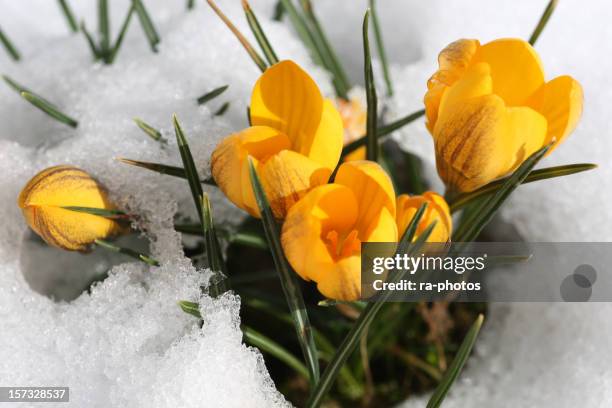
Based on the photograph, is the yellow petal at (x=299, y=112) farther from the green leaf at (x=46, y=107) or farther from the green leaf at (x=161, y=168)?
the green leaf at (x=46, y=107)

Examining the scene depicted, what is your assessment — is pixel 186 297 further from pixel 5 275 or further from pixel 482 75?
pixel 482 75

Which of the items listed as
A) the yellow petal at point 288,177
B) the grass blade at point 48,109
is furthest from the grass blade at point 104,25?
the yellow petal at point 288,177

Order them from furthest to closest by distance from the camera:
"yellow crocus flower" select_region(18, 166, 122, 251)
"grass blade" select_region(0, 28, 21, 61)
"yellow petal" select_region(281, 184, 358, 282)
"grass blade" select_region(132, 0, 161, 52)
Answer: "grass blade" select_region(0, 28, 21, 61) → "grass blade" select_region(132, 0, 161, 52) → "yellow crocus flower" select_region(18, 166, 122, 251) → "yellow petal" select_region(281, 184, 358, 282)

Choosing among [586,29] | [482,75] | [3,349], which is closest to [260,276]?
[3,349]

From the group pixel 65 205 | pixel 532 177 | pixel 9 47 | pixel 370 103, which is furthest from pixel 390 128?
pixel 9 47

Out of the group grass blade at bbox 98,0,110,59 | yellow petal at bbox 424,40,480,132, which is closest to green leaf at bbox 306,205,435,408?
yellow petal at bbox 424,40,480,132

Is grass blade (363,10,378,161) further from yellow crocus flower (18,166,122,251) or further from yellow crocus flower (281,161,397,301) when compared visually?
yellow crocus flower (18,166,122,251)
